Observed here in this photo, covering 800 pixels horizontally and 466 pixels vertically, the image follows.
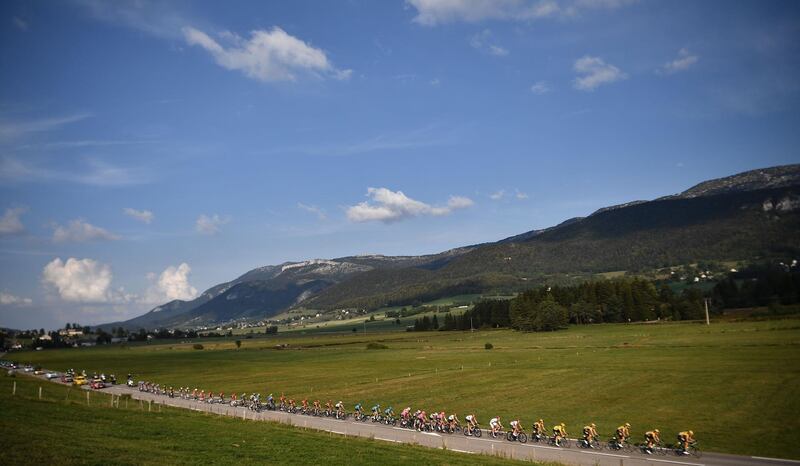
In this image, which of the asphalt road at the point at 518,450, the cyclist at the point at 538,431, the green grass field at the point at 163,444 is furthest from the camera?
the cyclist at the point at 538,431

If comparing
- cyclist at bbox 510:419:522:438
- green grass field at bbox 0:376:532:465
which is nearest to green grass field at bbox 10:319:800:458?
cyclist at bbox 510:419:522:438

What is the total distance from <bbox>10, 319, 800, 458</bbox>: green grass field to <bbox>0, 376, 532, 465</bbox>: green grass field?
49.6 feet

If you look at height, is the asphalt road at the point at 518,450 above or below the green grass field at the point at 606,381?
above

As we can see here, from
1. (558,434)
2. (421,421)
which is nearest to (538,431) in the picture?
(558,434)

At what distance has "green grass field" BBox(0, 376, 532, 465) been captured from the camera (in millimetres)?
20812

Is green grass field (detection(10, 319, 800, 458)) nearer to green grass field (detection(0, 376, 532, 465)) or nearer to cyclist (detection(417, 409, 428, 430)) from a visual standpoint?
Result: cyclist (detection(417, 409, 428, 430))

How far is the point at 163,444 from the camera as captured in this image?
84.3 ft

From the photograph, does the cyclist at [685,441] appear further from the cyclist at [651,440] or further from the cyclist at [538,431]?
the cyclist at [538,431]

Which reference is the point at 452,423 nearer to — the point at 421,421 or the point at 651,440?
the point at 421,421

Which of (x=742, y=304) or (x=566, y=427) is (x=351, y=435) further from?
(x=742, y=304)

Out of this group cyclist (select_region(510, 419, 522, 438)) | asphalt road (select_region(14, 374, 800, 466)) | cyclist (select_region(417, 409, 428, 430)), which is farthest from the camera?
cyclist (select_region(417, 409, 428, 430))

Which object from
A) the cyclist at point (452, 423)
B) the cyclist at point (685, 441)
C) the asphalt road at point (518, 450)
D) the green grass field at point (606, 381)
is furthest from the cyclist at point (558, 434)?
the cyclist at point (452, 423)

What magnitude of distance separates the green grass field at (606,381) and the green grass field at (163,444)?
1512cm

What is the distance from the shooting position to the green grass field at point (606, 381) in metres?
37.2
